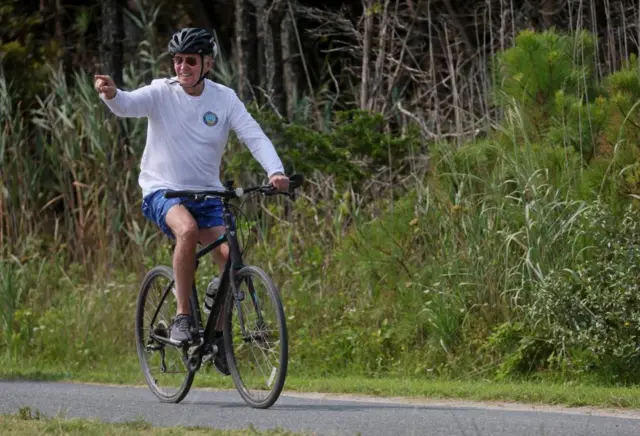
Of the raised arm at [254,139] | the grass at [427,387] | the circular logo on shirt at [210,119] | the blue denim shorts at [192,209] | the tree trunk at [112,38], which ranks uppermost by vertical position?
the tree trunk at [112,38]

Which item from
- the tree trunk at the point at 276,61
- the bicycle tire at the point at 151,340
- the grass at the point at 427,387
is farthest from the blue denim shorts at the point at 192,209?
the tree trunk at the point at 276,61

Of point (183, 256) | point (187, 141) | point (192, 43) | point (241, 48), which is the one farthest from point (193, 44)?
→ point (241, 48)

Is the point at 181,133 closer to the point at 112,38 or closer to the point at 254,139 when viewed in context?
the point at 254,139

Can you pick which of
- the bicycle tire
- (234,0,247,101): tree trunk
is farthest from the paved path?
(234,0,247,101): tree trunk

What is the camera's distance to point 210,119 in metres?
8.51

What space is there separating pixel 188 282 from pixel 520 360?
274 cm

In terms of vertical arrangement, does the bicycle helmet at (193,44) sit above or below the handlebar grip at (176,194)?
above

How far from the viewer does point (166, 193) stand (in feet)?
26.7

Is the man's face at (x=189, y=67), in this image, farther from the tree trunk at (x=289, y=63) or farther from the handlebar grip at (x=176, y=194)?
the tree trunk at (x=289, y=63)

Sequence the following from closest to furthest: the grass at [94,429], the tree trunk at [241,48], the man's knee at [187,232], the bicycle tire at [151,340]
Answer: the grass at [94,429] < the man's knee at [187,232] < the bicycle tire at [151,340] < the tree trunk at [241,48]

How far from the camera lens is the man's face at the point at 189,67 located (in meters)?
8.48

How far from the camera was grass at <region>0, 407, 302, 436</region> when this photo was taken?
271 inches

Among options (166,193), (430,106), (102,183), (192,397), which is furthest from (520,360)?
(102,183)

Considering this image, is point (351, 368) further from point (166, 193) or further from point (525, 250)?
point (166, 193)
